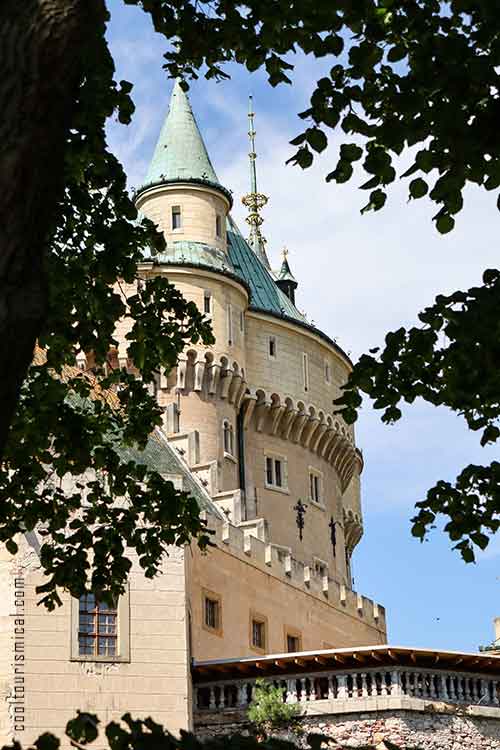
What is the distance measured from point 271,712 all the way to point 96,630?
397cm

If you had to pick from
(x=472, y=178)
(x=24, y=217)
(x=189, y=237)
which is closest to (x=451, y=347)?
(x=472, y=178)

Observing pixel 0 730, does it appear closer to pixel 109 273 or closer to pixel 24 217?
pixel 109 273

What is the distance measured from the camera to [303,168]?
13359mm

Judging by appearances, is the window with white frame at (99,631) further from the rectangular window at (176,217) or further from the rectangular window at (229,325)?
the rectangular window at (176,217)

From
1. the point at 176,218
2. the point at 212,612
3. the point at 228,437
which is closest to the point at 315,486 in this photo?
the point at 228,437

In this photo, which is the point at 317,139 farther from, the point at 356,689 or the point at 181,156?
the point at 181,156

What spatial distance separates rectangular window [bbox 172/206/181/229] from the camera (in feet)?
165

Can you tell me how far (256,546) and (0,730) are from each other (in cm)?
1126

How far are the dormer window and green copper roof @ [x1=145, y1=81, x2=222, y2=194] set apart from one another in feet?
3.45

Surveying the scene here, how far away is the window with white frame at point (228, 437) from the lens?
162 ft

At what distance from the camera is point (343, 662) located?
2939 cm

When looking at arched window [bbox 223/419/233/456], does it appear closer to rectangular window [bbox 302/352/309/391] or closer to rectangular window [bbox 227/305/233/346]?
rectangular window [bbox 227/305/233/346]

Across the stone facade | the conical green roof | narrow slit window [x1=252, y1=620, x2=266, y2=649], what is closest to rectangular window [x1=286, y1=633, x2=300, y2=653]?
the stone facade

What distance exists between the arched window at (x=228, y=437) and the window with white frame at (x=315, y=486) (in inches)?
191
